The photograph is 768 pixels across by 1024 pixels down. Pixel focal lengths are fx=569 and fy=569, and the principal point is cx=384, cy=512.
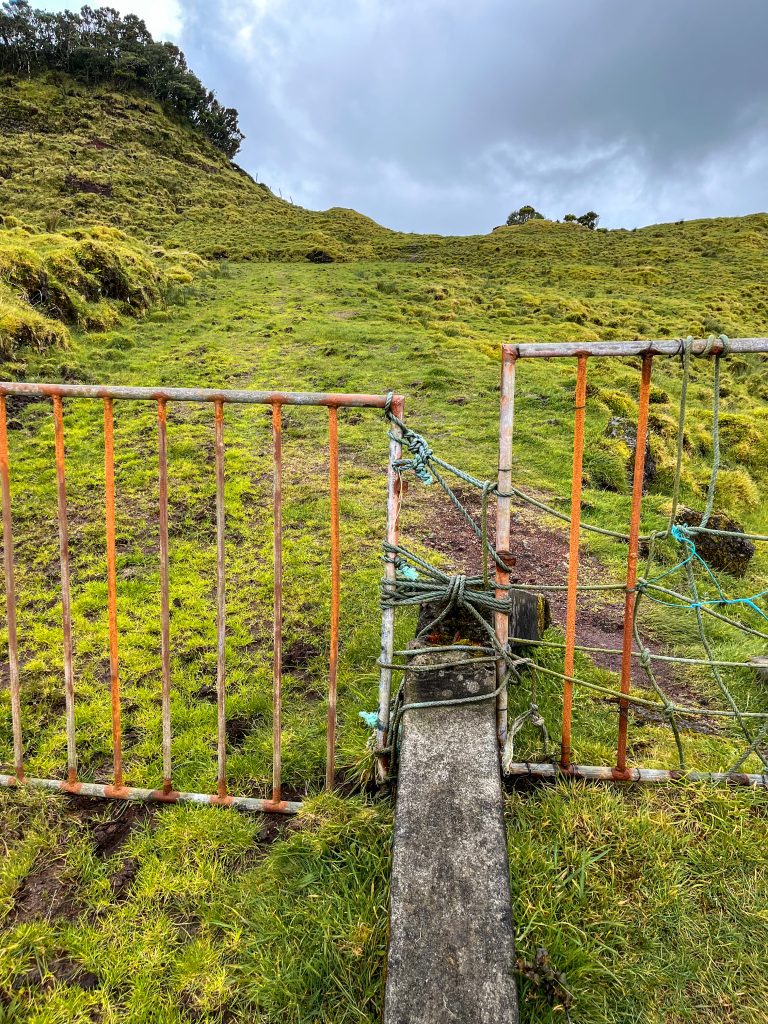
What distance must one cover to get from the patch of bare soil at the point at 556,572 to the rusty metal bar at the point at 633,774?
0.70 meters

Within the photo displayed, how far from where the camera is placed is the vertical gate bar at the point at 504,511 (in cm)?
254

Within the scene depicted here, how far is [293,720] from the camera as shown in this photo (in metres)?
3.61

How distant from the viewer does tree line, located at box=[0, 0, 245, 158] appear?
61.6 metres

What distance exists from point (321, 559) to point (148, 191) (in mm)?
48351

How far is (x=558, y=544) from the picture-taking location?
21.2 ft

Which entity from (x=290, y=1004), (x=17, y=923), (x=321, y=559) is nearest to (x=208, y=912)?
(x=290, y=1004)

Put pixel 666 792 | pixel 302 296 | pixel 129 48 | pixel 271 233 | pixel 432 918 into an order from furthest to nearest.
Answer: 1. pixel 129 48
2. pixel 271 233
3. pixel 302 296
4. pixel 666 792
5. pixel 432 918

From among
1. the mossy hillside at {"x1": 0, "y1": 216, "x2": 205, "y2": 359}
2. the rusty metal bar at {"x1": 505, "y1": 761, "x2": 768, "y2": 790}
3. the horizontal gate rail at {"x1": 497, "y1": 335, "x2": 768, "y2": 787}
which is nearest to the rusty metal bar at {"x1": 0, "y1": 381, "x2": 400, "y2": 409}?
the horizontal gate rail at {"x1": 497, "y1": 335, "x2": 768, "y2": 787}

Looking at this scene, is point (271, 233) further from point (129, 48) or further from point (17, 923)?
point (129, 48)

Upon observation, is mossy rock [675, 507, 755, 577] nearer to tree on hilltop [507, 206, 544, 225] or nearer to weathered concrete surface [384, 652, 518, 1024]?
weathered concrete surface [384, 652, 518, 1024]

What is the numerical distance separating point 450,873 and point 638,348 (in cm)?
225

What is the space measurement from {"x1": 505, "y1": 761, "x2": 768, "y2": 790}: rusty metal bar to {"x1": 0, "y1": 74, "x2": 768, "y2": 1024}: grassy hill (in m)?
0.07

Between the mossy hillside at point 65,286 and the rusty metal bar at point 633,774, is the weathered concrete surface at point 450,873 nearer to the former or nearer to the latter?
the rusty metal bar at point 633,774

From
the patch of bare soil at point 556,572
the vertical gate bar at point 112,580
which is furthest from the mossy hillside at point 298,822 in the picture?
the vertical gate bar at point 112,580
